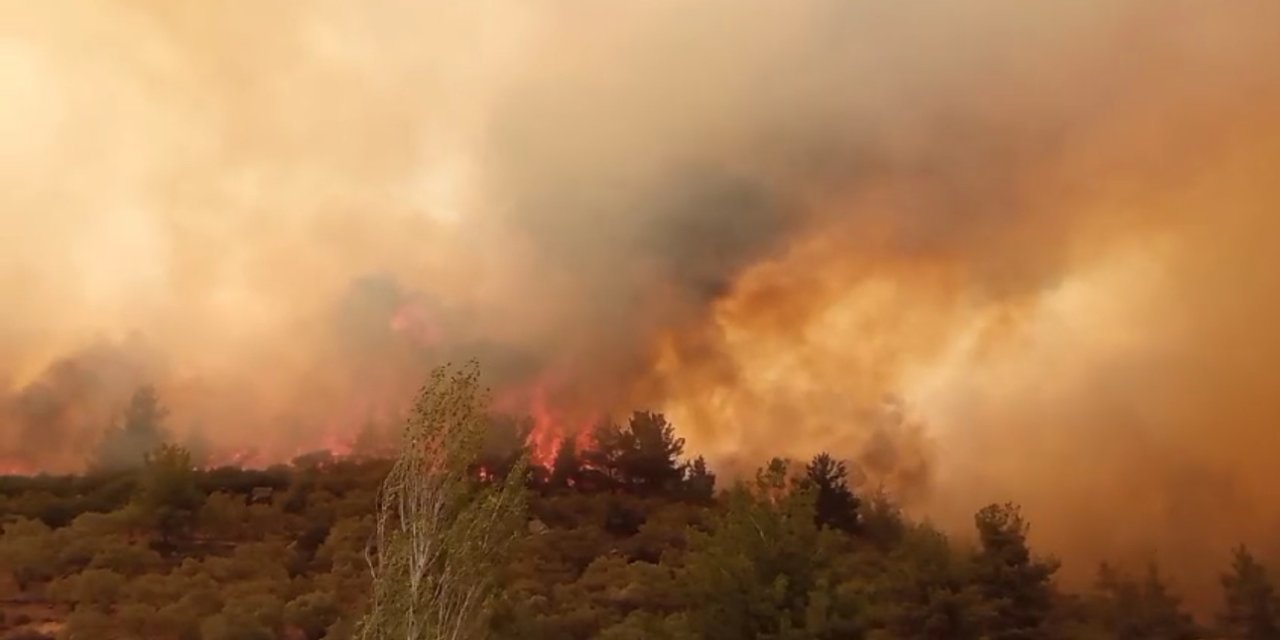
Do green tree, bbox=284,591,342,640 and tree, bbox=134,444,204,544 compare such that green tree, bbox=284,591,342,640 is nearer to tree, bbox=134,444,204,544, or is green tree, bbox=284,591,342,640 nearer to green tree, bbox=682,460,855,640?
green tree, bbox=682,460,855,640

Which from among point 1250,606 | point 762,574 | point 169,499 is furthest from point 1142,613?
point 169,499

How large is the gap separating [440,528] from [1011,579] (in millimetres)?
25681

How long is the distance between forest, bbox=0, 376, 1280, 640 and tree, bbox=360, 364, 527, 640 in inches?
14.3

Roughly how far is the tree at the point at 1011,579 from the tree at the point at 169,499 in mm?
44717

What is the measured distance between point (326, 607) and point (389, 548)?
2383 centimetres

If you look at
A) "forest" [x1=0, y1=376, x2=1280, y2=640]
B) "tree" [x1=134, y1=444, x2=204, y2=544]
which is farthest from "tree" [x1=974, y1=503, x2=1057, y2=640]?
"tree" [x1=134, y1=444, x2=204, y2=544]

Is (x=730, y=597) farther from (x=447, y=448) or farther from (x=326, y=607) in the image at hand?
(x=326, y=607)

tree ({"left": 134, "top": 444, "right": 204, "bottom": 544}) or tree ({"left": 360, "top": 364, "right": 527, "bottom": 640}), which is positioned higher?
tree ({"left": 134, "top": 444, "right": 204, "bottom": 544})

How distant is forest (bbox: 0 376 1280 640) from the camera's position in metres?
28.0

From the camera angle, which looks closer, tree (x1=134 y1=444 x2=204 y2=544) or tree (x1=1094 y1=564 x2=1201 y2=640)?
tree (x1=1094 y1=564 x2=1201 y2=640)

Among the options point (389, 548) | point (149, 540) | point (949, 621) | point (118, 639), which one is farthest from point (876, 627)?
point (149, 540)

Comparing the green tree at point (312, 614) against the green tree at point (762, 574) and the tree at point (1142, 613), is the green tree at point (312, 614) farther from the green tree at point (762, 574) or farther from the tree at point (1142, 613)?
the tree at point (1142, 613)

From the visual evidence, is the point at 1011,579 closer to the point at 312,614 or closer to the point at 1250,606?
the point at 1250,606

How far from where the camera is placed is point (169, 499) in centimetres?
5944
